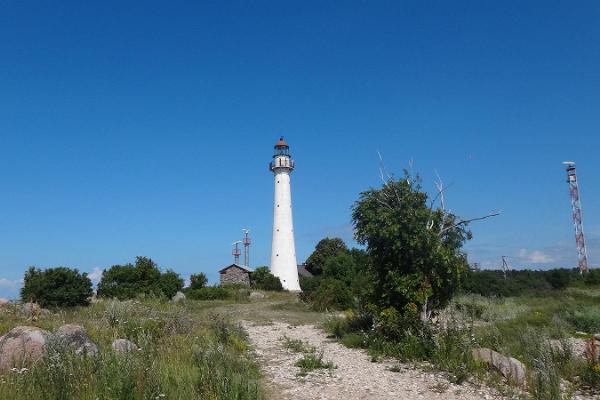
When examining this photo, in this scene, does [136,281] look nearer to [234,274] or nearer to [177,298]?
[177,298]

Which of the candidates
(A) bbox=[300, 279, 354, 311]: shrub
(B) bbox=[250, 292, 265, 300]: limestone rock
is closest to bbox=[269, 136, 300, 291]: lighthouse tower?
(B) bbox=[250, 292, 265, 300]: limestone rock

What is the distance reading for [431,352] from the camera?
415 inches

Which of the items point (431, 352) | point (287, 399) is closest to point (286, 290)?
point (431, 352)

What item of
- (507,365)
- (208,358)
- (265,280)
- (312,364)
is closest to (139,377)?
(208,358)

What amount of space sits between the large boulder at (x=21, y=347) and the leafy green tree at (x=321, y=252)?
167ft

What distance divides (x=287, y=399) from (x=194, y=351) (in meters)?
1.82

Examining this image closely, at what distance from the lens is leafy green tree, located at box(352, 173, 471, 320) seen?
12078 millimetres

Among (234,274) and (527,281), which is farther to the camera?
(234,274)

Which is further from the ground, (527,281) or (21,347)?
(527,281)

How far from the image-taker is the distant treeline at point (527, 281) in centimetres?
3222

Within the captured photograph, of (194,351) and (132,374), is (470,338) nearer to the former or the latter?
(194,351)

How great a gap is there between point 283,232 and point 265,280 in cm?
458

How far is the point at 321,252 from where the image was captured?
2345 inches

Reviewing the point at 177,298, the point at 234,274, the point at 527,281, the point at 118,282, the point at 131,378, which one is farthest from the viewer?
the point at 234,274
